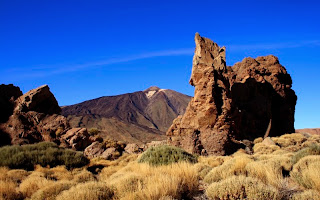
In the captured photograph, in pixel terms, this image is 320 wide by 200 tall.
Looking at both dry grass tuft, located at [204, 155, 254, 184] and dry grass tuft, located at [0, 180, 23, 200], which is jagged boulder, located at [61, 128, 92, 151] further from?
dry grass tuft, located at [204, 155, 254, 184]

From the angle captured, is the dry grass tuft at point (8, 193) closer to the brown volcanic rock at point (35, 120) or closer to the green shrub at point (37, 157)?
the green shrub at point (37, 157)

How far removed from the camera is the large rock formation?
A: 2178cm

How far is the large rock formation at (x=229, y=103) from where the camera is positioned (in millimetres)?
21781

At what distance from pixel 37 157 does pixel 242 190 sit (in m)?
13.4

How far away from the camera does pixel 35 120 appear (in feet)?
75.9

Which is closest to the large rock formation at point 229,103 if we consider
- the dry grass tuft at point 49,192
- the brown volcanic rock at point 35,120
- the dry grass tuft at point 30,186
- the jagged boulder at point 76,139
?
the jagged boulder at point 76,139

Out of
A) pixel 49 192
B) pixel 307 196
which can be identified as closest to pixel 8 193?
pixel 49 192

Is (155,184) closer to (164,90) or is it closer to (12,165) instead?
(12,165)

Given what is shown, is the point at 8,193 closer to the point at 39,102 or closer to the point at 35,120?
the point at 35,120

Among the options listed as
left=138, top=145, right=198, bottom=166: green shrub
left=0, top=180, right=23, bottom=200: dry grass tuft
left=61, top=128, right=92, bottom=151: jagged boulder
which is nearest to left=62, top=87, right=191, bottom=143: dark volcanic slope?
left=61, top=128, right=92, bottom=151: jagged boulder

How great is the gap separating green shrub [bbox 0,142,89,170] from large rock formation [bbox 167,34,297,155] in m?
8.94

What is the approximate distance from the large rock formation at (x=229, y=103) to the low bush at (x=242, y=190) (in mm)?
15225

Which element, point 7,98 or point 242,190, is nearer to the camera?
point 242,190

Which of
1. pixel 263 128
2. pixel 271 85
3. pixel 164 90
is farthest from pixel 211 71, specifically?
pixel 164 90
